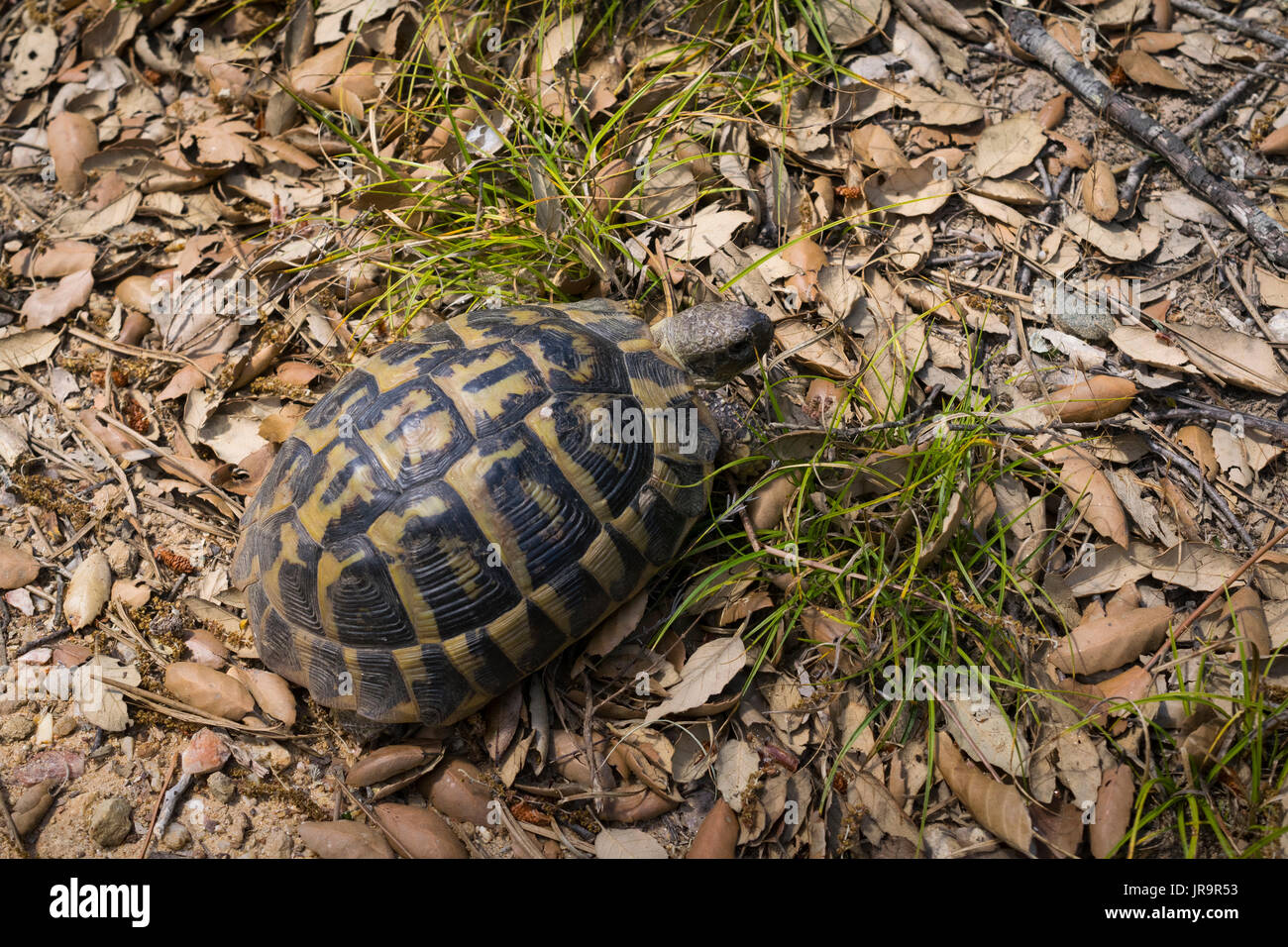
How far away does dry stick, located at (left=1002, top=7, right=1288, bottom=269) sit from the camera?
4039 millimetres

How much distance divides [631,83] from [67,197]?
131 inches

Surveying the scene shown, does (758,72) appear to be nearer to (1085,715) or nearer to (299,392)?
(299,392)

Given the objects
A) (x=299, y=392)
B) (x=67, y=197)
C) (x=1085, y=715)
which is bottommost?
(x=1085, y=715)

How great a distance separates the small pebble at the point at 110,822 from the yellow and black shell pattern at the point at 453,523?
31.4 inches

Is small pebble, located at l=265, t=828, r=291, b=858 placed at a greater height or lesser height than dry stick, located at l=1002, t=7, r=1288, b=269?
lesser

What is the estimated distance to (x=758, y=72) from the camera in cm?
441

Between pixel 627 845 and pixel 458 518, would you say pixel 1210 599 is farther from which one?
pixel 458 518

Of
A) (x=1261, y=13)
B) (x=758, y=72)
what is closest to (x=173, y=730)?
(x=758, y=72)

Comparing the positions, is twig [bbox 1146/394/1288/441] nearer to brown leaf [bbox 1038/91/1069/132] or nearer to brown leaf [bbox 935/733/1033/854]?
brown leaf [bbox 1038/91/1069/132]

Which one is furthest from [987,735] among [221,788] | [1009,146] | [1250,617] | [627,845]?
[221,788]

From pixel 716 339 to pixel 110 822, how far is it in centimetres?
319

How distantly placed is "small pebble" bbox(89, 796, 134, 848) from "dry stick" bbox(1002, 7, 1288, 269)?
5.66m

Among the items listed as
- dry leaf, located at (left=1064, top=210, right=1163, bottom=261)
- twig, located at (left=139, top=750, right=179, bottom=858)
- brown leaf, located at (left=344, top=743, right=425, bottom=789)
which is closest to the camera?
twig, located at (left=139, top=750, right=179, bottom=858)

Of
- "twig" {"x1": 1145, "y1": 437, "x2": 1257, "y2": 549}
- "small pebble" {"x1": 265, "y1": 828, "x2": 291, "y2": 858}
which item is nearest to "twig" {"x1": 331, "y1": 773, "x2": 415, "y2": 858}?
"small pebble" {"x1": 265, "y1": 828, "x2": 291, "y2": 858}
